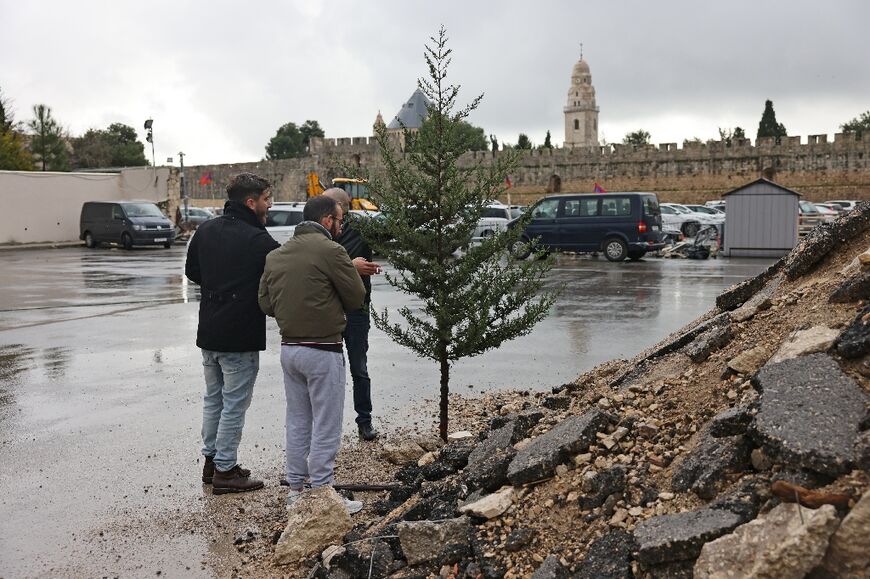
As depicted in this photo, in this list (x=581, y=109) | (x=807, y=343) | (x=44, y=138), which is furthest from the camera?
(x=581, y=109)

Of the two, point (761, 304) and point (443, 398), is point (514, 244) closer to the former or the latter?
point (443, 398)

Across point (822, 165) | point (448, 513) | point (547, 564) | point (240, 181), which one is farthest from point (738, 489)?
point (822, 165)

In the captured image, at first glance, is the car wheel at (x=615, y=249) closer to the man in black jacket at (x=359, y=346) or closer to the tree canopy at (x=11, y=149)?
the man in black jacket at (x=359, y=346)

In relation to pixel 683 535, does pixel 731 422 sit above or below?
above

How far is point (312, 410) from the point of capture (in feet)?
15.6

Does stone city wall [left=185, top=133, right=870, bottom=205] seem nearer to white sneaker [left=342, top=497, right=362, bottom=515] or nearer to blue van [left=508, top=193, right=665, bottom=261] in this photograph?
blue van [left=508, top=193, right=665, bottom=261]

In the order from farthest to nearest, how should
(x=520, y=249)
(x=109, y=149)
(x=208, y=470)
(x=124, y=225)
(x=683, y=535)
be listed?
(x=109, y=149)
(x=124, y=225)
(x=520, y=249)
(x=208, y=470)
(x=683, y=535)

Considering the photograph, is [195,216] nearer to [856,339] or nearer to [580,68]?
[856,339]

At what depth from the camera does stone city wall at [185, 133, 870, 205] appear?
5028cm

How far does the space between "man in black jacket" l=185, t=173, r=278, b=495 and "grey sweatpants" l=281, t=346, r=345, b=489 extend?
0.57 m

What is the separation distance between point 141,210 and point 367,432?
2846 centimetres

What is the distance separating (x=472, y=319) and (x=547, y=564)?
2.55 m

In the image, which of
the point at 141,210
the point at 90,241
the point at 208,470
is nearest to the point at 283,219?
the point at 141,210

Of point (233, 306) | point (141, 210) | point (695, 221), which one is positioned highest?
point (141, 210)
